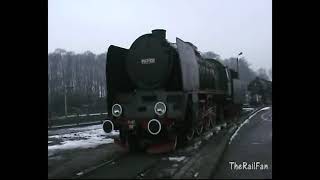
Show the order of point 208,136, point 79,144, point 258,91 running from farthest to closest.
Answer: point 258,91 < point 208,136 < point 79,144

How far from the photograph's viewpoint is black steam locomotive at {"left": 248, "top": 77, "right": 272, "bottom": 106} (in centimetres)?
4681

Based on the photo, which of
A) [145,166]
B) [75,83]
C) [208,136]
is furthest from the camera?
[75,83]

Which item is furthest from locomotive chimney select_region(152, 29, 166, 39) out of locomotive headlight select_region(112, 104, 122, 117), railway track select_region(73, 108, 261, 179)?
railway track select_region(73, 108, 261, 179)

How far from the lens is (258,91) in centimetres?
4850

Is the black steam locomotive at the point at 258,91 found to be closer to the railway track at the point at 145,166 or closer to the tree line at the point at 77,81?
the tree line at the point at 77,81

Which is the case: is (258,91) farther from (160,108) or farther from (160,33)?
(160,108)

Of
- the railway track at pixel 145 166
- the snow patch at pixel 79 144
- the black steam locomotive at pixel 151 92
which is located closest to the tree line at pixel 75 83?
the snow patch at pixel 79 144

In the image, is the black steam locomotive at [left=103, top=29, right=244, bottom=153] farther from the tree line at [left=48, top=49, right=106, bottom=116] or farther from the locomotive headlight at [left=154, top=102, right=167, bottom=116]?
→ the tree line at [left=48, top=49, right=106, bottom=116]

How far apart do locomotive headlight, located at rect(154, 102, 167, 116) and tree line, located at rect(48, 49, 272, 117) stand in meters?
17.6

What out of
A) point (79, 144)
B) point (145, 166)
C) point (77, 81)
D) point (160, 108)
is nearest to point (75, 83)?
point (77, 81)

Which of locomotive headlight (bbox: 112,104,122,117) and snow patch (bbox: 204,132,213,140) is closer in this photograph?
locomotive headlight (bbox: 112,104,122,117)

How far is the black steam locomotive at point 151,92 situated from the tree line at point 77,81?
1652cm

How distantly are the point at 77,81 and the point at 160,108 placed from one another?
103 feet
